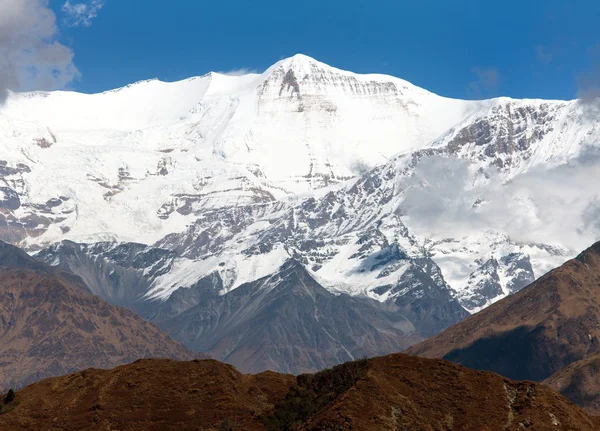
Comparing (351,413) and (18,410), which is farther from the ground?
(18,410)

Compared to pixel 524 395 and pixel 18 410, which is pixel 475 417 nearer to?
pixel 524 395

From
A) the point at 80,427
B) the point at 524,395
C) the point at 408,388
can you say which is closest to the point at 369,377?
the point at 408,388

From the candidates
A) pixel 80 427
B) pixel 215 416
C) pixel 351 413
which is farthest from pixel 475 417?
pixel 80 427

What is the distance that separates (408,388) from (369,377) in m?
7.90

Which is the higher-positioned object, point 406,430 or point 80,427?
point 80,427

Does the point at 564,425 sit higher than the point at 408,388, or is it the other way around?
the point at 408,388

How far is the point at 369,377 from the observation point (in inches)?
7628

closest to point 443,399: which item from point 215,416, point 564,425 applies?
point 564,425

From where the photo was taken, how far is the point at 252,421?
652ft

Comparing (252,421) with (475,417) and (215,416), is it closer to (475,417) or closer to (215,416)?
(215,416)

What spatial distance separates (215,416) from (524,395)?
139 feet

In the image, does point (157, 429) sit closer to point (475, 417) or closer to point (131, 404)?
point (131, 404)

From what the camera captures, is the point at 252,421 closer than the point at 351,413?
No

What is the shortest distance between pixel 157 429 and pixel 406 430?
34.5m
